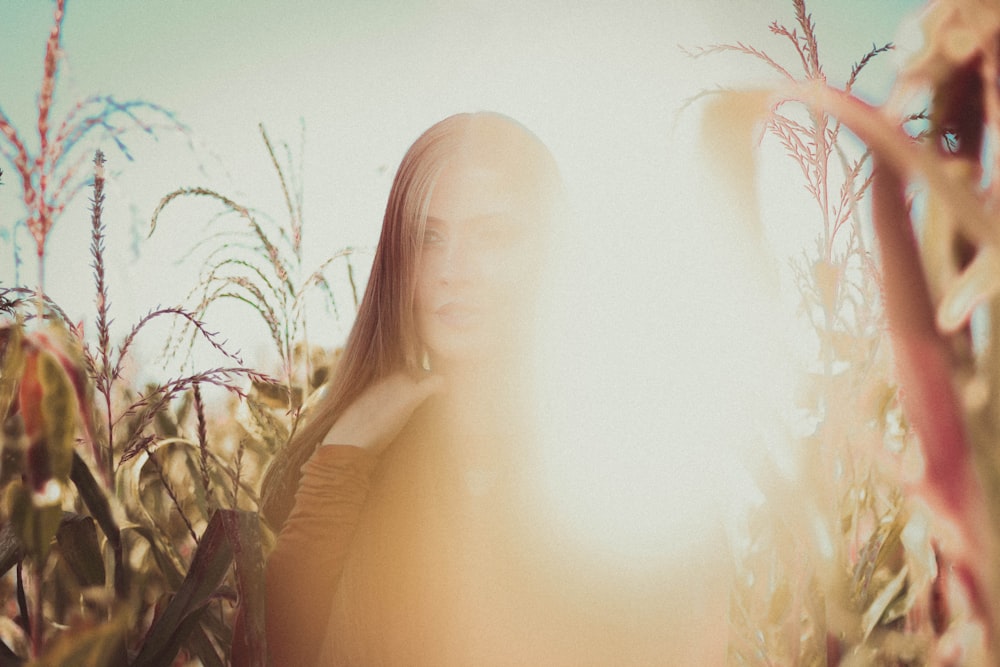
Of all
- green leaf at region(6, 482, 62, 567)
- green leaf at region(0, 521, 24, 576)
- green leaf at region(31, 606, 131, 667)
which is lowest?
green leaf at region(0, 521, 24, 576)

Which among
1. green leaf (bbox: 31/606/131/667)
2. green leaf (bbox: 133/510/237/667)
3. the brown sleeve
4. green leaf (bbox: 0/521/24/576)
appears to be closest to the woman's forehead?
the brown sleeve

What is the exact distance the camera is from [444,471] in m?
1.78

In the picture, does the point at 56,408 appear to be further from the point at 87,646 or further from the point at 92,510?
the point at 92,510

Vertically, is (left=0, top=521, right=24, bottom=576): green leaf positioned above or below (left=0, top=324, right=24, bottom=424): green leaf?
below

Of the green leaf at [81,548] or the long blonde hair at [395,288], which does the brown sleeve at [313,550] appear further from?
the green leaf at [81,548]

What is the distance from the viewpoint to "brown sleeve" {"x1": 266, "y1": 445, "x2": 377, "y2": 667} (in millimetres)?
1395

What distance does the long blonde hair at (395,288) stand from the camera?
169 centimetres

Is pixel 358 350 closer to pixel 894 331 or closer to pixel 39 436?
pixel 39 436

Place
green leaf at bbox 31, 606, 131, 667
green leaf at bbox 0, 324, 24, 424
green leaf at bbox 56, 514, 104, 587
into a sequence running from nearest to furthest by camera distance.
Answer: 1. green leaf at bbox 31, 606, 131, 667
2. green leaf at bbox 0, 324, 24, 424
3. green leaf at bbox 56, 514, 104, 587

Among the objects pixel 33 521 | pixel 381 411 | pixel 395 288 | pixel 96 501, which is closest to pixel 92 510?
pixel 96 501

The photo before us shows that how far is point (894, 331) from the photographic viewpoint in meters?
0.30

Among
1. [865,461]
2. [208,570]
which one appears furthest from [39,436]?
[865,461]

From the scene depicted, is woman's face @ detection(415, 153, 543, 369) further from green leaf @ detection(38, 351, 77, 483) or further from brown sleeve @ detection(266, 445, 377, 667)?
green leaf @ detection(38, 351, 77, 483)

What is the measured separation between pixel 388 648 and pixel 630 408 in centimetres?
75
